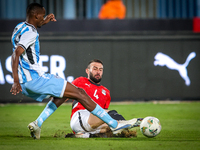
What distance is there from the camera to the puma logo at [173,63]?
11148mm

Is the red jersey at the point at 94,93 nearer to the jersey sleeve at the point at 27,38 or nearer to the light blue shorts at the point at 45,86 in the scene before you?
the light blue shorts at the point at 45,86

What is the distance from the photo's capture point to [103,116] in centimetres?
464

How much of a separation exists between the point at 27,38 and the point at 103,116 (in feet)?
4.61

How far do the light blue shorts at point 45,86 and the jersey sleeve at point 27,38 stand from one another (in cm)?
46

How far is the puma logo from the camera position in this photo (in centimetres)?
1115

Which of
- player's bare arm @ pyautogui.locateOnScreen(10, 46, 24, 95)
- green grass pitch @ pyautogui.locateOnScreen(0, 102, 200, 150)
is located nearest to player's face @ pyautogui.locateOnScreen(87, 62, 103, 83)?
green grass pitch @ pyautogui.locateOnScreen(0, 102, 200, 150)

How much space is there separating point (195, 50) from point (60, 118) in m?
5.45

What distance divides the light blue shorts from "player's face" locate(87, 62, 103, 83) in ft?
3.65

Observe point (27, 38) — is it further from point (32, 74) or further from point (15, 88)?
point (15, 88)

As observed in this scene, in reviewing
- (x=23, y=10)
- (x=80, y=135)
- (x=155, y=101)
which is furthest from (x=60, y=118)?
(x=23, y=10)

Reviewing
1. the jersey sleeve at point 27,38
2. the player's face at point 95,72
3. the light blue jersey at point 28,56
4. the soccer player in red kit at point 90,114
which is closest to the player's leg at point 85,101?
the soccer player in red kit at point 90,114

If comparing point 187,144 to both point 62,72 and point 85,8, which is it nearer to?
point 62,72

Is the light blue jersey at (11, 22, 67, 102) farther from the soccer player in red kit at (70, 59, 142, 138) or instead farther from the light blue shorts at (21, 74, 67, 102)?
the soccer player in red kit at (70, 59, 142, 138)

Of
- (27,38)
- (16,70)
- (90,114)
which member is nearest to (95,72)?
(90,114)
